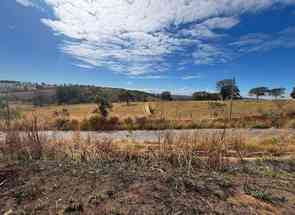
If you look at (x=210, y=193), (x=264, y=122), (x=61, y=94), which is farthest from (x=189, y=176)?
(x=61, y=94)

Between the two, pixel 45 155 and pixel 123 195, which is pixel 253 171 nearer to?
pixel 123 195

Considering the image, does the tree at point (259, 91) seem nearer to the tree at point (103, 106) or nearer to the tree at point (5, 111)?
the tree at point (103, 106)

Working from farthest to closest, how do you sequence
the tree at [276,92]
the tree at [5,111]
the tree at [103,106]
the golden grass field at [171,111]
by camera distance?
1. the tree at [276,92]
2. the tree at [103,106]
3. the golden grass field at [171,111]
4. the tree at [5,111]

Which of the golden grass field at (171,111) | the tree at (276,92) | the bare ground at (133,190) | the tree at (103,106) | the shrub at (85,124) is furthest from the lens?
the tree at (276,92)

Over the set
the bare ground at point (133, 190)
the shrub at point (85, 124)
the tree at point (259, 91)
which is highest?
the tree at point (259, 91)

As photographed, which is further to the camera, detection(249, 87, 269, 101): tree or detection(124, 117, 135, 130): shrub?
detection(249, 87, 269, 101): tree

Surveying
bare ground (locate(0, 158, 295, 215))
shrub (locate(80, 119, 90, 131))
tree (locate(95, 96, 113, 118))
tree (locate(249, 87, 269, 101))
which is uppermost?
tree (locate(249, 87, 269, 101))

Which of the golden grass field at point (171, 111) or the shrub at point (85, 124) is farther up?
the golden grass field at point (171, 111)

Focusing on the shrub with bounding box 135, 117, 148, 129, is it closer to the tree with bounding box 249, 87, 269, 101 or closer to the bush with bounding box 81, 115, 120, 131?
the bush with bounding box 81, 115, 120, 131

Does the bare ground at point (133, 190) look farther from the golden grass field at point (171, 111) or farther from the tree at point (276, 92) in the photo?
the tree at point (276, 92)

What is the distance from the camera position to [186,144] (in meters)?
3.53

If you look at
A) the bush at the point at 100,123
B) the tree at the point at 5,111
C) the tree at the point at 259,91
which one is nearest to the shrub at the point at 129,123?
the bush at the point at 100,123

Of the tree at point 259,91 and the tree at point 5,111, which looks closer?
the tree at point 5,111

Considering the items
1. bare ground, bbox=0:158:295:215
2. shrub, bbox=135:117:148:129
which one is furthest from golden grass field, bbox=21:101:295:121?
bare ground, bbox=0:158:295:215
